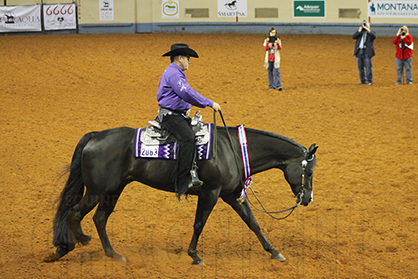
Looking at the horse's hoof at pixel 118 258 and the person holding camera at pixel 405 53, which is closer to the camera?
the horse's hoof at pixel 118 258

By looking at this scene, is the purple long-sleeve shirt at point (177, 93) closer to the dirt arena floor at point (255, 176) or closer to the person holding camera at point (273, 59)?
the dirt arena floor at point (255, 176)

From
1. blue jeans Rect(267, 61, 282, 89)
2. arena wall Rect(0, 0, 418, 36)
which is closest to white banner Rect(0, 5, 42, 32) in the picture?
arena wall Rect(0, 0, 418, 36)

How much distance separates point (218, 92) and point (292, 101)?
2.68m

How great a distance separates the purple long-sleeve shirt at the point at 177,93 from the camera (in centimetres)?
625

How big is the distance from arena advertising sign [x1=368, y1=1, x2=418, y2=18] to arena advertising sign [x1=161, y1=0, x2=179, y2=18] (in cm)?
998

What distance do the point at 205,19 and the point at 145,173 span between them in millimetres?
20347

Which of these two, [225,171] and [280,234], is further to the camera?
[280,234]

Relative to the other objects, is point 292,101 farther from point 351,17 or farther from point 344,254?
point 351,17

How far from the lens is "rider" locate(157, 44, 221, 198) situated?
6.28m

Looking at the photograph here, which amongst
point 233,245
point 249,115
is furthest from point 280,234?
point 249,115

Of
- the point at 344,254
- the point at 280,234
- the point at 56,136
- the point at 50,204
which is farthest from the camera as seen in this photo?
the point at 56,136

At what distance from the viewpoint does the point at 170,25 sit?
25.7m

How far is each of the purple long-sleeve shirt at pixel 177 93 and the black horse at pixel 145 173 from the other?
0.63 meters

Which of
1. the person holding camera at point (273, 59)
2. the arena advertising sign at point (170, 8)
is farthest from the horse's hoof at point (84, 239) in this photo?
the arena advertising sign at point (170, 8)
